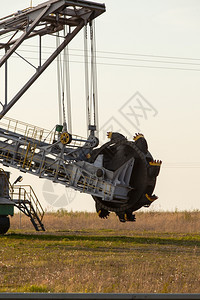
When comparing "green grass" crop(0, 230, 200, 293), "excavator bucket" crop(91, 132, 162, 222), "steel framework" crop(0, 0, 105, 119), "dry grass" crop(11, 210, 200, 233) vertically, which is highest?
"steel framework" crop(0, 0, 105, 119)

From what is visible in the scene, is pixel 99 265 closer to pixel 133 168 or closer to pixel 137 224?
pixel 133 168

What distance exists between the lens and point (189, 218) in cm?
3834

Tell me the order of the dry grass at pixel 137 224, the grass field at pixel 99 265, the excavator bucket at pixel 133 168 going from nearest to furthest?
the grass field at pixel 99 265, the excavator bucket at pixel 133 168, the dry grass at pixel 137 224

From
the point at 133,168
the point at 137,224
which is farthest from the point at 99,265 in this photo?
the point at 137,224

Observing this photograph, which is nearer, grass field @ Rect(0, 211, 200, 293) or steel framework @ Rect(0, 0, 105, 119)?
grass field @ Rect(0, 211, 200, 293)

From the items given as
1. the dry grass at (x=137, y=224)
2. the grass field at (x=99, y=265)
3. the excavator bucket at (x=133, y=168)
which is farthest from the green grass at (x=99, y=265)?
the dry grass at (x=137, y=224)

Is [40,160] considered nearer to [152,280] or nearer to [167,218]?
[167,218]

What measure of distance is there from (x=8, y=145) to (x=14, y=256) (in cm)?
1085

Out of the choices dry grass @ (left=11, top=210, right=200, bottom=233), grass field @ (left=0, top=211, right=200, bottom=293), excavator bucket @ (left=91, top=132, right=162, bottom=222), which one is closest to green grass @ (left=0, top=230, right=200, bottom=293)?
grass field @ (left=0, top=211, right=200, bottom=293)

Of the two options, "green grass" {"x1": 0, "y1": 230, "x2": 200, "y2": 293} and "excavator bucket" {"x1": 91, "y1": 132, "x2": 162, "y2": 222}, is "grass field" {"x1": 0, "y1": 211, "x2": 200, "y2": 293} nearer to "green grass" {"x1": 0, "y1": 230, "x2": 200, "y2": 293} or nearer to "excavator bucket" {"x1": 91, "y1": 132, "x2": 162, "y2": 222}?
"green grass" {"x1": 0, "y1": 230, "x2": 200, "y2": 293}

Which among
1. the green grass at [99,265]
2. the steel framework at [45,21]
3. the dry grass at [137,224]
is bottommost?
the green grass at [99,265]

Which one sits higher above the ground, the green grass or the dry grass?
the dry grass

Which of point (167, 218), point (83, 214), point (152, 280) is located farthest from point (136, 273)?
point (83, 214)

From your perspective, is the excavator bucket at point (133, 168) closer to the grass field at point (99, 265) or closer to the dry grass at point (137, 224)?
the grass field at point (99, 265)
